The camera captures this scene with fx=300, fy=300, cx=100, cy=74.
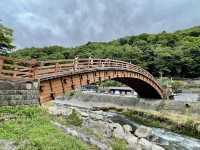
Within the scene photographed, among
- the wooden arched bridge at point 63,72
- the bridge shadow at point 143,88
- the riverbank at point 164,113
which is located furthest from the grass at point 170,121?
the wooden arched bridge at point 63,72

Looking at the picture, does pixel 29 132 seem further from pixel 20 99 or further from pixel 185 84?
pixel 185 84

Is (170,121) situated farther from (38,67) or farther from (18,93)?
(18,93)

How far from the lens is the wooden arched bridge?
19.9 meters

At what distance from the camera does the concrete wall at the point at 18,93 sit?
18188 millimetres

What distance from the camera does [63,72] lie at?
25438mm

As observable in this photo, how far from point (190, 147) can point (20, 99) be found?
1572cm

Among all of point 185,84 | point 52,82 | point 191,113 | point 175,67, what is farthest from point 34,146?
point 175,67

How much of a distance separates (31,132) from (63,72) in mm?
11326

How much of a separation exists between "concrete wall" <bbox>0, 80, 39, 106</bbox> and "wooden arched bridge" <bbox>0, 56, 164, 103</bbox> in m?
0.42

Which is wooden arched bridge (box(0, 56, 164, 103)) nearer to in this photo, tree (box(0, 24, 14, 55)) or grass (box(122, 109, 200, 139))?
tree (box(0, 24, 14, 55))

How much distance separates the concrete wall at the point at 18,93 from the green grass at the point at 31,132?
69 cm

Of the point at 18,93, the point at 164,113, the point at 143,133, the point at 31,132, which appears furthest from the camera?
the point at 164,113

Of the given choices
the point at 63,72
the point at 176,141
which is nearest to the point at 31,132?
the point at 63,72

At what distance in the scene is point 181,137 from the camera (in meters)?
30.4
